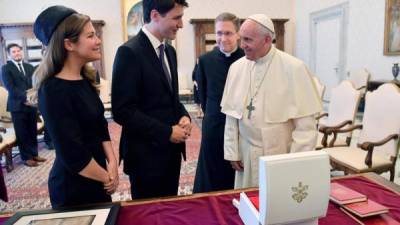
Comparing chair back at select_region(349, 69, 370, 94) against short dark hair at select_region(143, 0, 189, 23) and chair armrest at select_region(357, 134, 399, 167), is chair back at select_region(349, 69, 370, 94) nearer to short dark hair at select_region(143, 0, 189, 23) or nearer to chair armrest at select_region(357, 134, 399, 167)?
chair armrest at select_region(357, 134, 399, 167)

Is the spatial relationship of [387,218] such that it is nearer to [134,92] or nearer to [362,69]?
[134,92]

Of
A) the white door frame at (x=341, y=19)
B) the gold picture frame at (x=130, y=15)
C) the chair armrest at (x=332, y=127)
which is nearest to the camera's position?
the chair armrest at (x=332, y=127)

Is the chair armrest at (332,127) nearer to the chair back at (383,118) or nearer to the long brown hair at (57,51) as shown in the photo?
the chair back at (383,118)

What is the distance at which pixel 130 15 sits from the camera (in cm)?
973

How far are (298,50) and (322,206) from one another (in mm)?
9973

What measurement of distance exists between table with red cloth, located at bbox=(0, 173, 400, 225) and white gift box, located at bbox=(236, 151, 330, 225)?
0.71 ft

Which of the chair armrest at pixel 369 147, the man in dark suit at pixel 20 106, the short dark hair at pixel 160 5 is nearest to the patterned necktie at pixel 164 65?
the short dark hair at pixel 160 5

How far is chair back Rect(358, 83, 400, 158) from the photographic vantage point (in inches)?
118

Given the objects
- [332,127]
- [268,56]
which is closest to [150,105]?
[268,56]

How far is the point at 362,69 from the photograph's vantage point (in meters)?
7.21

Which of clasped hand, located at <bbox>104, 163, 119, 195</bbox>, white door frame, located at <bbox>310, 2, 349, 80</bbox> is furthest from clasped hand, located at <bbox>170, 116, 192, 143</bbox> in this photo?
white door frame, located at <bbox>310, 2, 349, 80</bbox>

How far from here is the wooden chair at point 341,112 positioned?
3.51 m

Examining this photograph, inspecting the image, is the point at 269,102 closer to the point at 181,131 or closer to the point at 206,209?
the point at 181,131

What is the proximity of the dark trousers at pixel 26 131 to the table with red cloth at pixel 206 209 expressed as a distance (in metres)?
3.84
